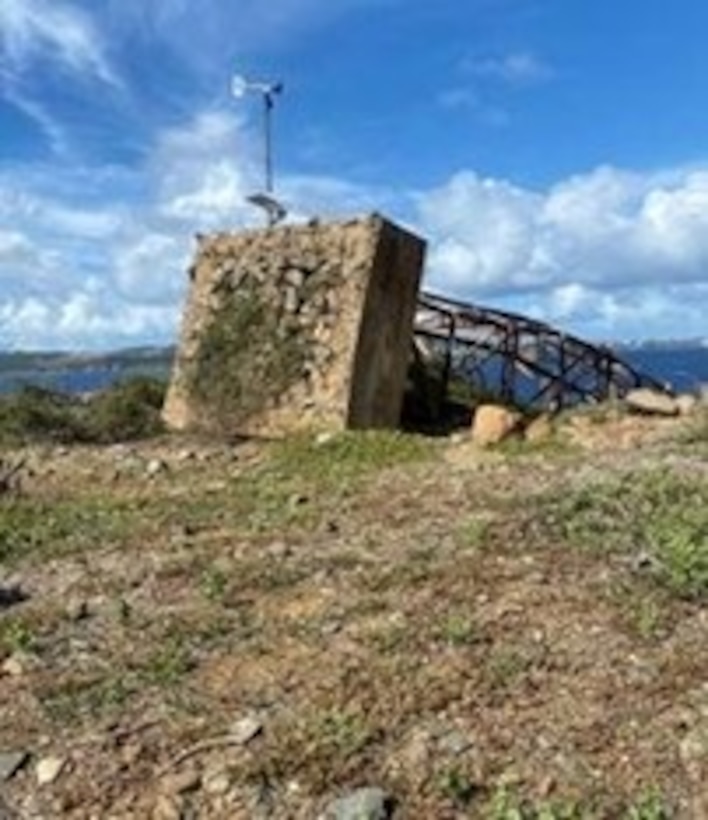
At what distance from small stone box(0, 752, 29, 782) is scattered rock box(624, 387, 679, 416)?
994 centimetres

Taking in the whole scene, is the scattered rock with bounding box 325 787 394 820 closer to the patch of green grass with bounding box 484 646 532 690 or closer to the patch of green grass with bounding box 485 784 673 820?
the patch of green grass with bounding box 485 784 673 820

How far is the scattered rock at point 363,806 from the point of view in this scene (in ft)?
25.0

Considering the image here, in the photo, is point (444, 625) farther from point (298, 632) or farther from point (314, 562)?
point (314, 562)

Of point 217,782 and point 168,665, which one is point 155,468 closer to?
point 168,665

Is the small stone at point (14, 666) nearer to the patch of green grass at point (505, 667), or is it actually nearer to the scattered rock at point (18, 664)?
the scattered rock at point (18, 664)

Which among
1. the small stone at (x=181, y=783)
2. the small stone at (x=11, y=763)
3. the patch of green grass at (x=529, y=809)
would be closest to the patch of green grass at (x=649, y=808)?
the patch of green grass at (x=529, y=809)

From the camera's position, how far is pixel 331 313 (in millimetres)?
18656

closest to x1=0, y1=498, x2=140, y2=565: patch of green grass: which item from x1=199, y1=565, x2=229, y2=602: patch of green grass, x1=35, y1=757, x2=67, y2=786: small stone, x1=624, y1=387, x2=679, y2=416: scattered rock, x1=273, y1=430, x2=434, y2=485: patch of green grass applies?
x1=199, y1=565, x2=229, y2=602: patch of green grass

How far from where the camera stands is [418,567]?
1055 cm

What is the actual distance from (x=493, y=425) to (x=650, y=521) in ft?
19.0

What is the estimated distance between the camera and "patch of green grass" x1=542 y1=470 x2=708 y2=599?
33.0ft

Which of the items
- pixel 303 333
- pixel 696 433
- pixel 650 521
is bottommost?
pixel 650 521

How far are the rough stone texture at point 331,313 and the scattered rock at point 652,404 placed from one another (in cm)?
280

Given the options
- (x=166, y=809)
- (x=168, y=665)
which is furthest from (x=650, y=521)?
(x=166, y=809)
